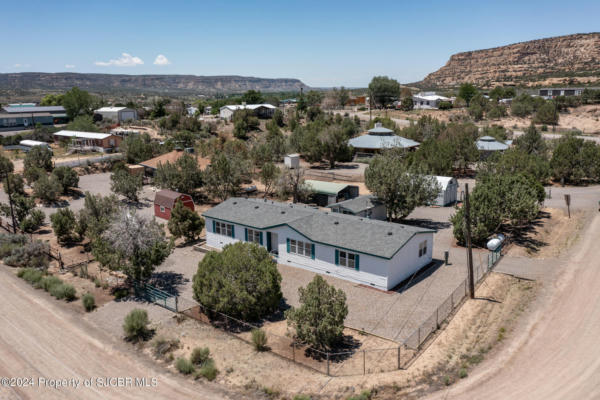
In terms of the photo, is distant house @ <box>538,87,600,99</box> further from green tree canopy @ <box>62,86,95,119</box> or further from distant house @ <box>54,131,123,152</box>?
green tree canopy @ <box>62,86,95,119</box>

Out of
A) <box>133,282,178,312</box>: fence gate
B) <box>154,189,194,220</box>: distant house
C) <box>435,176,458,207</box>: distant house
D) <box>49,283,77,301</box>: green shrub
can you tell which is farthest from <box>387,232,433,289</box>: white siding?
<box>154,189,194,220</box>: distant house

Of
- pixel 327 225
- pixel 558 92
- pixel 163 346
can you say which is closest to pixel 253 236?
pixel 327 225

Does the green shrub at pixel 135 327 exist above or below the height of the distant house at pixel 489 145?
below

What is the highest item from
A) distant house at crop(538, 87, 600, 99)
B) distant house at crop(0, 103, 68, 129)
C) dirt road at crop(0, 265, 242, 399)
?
distant house at crop(538, 87, 600, 99)

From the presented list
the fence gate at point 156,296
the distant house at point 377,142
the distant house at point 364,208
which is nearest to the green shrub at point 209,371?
the fence gate at point 156,296

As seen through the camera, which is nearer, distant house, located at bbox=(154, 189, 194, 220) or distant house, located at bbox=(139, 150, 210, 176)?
distant house, located at bbox=(154, 189, 194, 220)

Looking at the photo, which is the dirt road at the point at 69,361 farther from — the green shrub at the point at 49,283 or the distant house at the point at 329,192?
the distant house at the point at 329,192

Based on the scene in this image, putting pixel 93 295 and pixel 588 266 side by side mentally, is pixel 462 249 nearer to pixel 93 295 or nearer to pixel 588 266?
pixel 588 266
